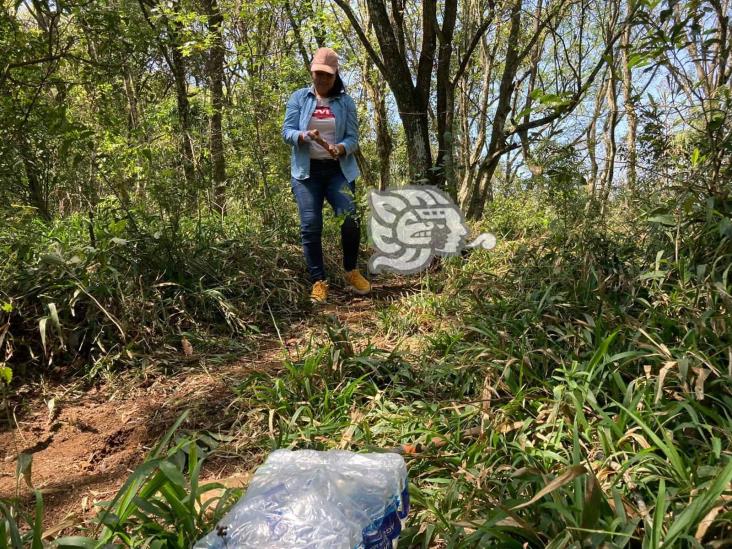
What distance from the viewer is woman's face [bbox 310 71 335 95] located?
3391mm

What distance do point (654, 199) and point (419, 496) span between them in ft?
8.71

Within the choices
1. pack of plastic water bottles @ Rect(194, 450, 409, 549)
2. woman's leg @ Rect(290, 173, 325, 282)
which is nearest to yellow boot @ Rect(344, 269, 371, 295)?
woman's leg @ Rect(290, 173, 325, 282)

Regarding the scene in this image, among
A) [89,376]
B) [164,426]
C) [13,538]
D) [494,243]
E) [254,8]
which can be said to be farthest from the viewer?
[254,8]

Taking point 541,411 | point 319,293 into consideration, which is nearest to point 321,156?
point 319,293

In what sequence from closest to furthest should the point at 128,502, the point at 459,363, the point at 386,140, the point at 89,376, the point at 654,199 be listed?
the point at 128,502, the point at 459,363, the point at 89,376, the point at 654,199, the point at 386,140

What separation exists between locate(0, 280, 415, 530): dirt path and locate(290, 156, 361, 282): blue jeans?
886mm

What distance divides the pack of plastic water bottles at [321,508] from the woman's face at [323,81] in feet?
9.02

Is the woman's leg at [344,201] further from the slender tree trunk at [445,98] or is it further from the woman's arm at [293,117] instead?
the slender tree trunk at [445,98]

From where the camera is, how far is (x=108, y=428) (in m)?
2.11

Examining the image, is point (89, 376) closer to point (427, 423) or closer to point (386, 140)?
point (427, 423)

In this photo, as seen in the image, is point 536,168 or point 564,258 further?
point 536,168

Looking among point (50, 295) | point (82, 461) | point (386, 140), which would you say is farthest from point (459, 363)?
point (386, 140)

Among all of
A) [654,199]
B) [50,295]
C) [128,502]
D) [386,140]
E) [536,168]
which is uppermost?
[386,140]

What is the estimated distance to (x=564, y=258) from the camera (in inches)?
111
